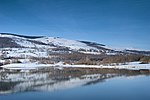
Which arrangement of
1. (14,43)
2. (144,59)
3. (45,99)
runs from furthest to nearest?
(14,43) < (144,59) < (45,99)

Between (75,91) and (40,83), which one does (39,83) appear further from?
(75,91)

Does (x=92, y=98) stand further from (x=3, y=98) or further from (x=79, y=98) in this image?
(x=3, y=98)

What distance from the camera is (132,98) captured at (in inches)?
667

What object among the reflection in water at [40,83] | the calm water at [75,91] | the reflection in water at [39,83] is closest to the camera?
the calm water at [75,91]

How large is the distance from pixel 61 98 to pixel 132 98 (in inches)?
154

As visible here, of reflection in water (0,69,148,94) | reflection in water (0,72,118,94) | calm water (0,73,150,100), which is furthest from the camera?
reflection in water (0,69,148,94)

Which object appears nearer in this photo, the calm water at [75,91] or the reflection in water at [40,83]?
the calm water at [75,91]

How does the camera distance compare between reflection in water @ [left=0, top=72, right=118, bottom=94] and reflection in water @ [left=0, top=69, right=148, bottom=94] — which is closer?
reflection in water @ [left=0, top=72, right=118, bottom=94]

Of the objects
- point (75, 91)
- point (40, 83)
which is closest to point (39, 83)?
point (40, 83)

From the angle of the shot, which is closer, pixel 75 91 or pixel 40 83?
pixel 75 91

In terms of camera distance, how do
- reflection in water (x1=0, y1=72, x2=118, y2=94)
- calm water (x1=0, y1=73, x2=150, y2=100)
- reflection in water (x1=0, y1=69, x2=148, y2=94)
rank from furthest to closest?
reflection in water (x1=0, y1=69, x2=148, y2=94) < reflection in water (x1=0, y1=72, x2=118, y2=94) < calm water (x1=0, y1=73, x2=150, y2=100)

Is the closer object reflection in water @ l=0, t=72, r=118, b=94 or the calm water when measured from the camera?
the calm water

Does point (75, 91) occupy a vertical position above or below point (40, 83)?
below

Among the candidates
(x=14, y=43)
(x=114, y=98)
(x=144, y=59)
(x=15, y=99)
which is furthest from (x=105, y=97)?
(x=14, y=43)
